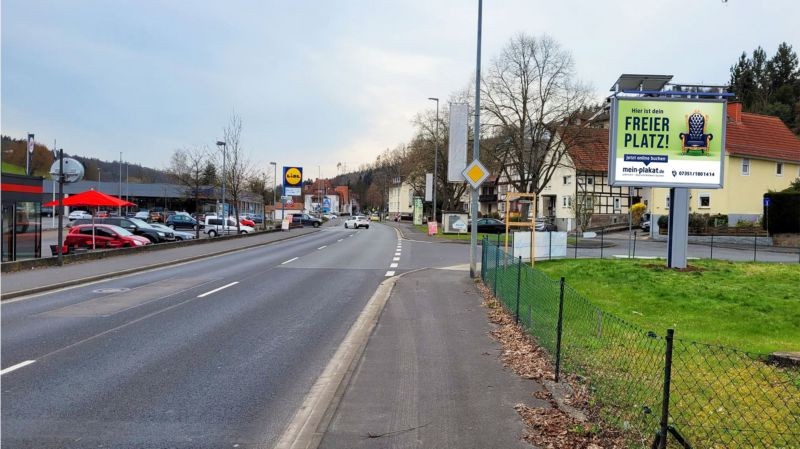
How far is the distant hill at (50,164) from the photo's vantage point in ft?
223

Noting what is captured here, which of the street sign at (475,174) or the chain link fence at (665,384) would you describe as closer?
the chain link fence at (665,384)

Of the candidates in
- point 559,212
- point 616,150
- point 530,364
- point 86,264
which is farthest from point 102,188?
point 530,364

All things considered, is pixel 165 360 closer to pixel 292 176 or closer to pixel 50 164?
pixel 292 176

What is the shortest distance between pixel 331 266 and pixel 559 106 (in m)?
30.6

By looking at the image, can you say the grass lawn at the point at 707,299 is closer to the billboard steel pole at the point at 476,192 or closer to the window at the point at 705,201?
the billboard steel pole at the point at 476,192

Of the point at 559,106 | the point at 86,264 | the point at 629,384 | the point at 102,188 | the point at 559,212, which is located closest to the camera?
the point at 629,384

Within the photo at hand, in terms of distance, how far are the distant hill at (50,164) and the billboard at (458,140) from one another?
52.3 meters

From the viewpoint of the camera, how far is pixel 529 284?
9.40 m

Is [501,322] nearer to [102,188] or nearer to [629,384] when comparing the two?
[629,384]

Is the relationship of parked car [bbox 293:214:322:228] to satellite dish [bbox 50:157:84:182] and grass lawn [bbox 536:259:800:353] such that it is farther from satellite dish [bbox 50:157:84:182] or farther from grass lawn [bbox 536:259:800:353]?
grass lawn [bbox 536:259:800:353]

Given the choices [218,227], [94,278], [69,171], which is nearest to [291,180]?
[218,227]

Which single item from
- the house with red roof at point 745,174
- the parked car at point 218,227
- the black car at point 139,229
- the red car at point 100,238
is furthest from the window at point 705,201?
the red car at point 100,238

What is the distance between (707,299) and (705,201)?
44.1 metres

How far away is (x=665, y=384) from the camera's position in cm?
386
